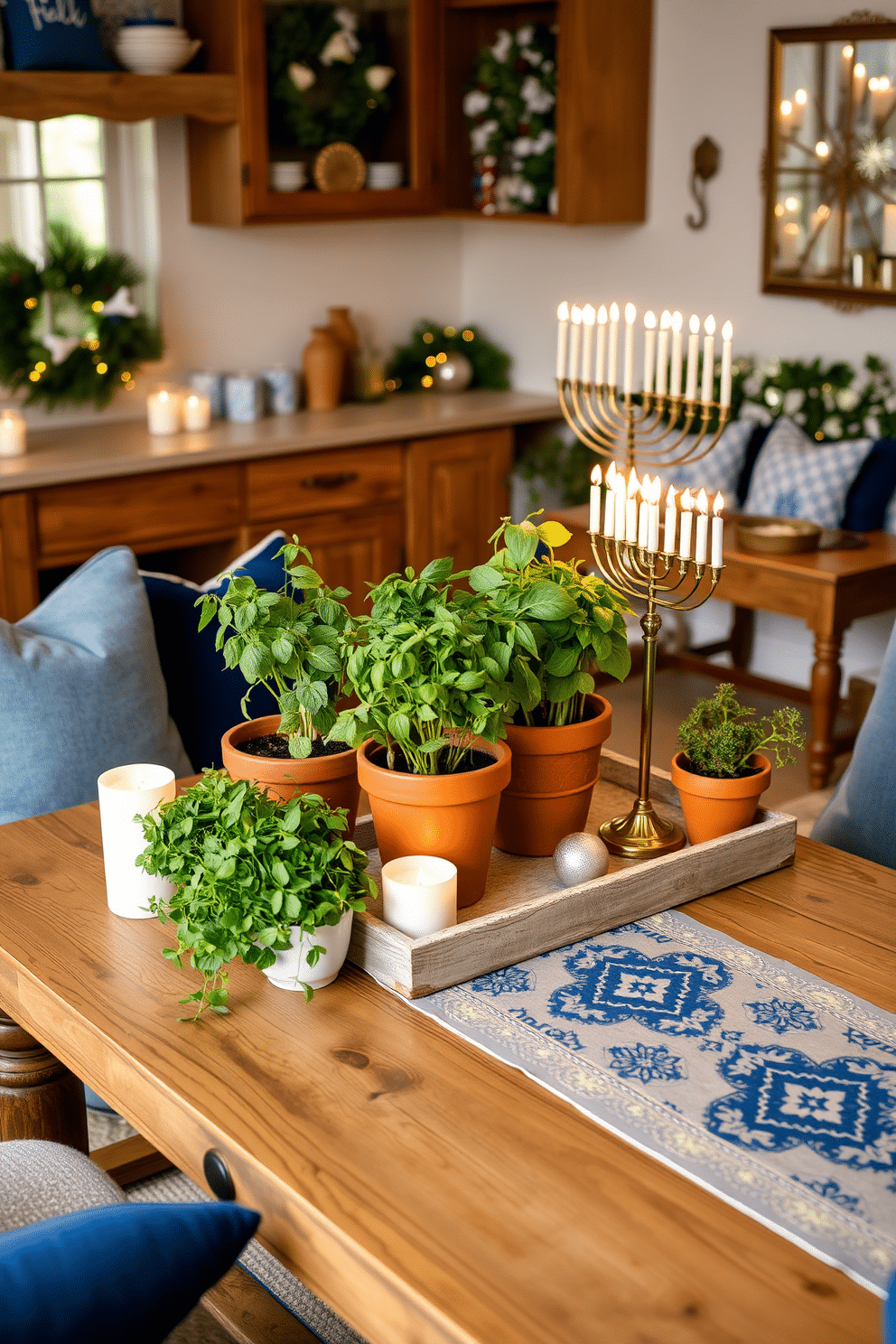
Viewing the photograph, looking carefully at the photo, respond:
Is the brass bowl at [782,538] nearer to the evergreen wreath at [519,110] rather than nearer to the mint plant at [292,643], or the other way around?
the evergreen wreath at [519,110]

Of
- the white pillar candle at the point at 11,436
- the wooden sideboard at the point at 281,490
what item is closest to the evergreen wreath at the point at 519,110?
the wooden sideboard at the point at 281,490

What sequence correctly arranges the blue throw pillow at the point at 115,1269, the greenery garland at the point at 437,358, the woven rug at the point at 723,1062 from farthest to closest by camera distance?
the greenery garland at the point at 437,358 < the woven rug at the point at 723,1062 < the blue throw pillow at the point at 115,1269

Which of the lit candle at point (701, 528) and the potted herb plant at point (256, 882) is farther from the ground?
the lit candle at point (701, 528)

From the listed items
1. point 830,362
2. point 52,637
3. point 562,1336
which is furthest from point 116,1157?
point 830,362

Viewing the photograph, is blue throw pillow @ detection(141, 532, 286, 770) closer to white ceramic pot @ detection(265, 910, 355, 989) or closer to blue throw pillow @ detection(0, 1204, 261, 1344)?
white ceramic pot @ detection(265, 910, 355, 989)

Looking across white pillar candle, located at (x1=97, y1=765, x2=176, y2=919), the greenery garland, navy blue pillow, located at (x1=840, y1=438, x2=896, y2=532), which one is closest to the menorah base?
white pillar candle, located at (x1=97, y1=765, x2=176, y2=919)

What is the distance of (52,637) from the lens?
6.47 ft

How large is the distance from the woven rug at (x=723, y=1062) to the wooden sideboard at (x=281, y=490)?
2.48 metres

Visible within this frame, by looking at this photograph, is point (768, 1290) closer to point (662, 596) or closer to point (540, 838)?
point (540, 838)

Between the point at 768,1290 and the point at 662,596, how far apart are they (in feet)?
10.9

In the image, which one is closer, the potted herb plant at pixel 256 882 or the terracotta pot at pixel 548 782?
the potted herb plant at pixel 256 882

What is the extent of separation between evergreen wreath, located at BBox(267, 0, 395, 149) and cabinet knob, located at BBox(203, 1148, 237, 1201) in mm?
3655

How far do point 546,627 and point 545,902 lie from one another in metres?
0.30

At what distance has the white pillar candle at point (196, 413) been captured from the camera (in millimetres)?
4039
